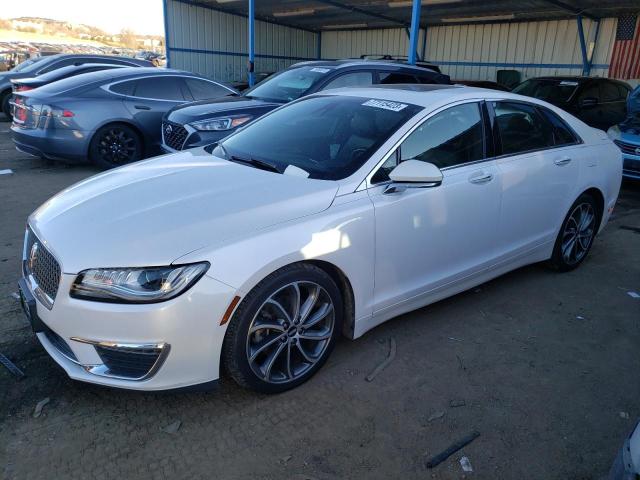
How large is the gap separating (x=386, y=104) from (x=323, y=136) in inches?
18.5

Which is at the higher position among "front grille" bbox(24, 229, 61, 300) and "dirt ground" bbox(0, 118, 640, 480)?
"front grille" bbox(24, 229, 61, 300)

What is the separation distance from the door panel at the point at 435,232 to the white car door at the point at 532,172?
0.19m

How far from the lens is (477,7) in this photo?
48.6 feet

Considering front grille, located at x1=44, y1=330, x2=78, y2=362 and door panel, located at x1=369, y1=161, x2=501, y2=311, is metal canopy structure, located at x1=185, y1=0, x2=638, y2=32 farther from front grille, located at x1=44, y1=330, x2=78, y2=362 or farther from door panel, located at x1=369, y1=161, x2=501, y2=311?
front grille, located at x1=44, y1=330, x2=78, y2=362

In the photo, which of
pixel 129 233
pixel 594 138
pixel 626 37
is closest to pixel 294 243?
pixel 129 233

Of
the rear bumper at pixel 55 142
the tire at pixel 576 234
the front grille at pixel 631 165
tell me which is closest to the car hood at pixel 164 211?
the tire at pixel 576 234

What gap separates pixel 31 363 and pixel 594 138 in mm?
4627

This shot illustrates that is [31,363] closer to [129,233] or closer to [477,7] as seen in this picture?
[129,233]

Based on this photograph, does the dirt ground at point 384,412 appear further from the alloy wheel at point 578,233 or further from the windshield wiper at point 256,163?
the windshield wiper at point 256,163

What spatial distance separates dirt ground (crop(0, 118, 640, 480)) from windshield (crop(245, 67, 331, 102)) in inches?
170

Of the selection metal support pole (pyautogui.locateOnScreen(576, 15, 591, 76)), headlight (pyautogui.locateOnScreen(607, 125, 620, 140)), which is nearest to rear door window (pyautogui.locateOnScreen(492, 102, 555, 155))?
headlight (pyautogui.locateOnScreen(607, 125, 620, 140))

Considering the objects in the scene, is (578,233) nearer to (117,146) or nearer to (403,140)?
(403,140)

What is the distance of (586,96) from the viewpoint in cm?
989

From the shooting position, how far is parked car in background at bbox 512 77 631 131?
32.0ft
